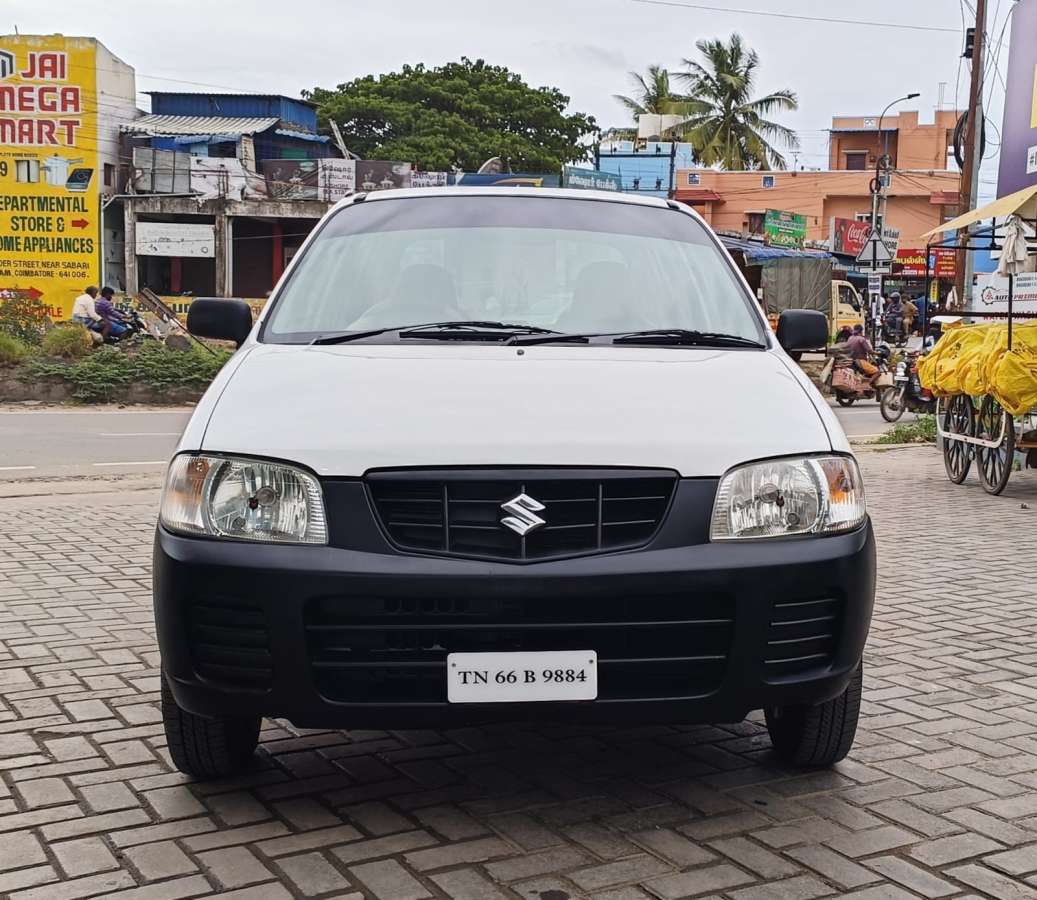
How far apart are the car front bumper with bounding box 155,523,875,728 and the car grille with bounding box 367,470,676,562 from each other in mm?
57

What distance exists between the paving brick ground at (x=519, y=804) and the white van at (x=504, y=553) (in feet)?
1.10

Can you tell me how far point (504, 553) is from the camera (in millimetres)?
3029

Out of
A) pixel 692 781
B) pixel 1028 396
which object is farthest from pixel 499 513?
pixel 1028 396

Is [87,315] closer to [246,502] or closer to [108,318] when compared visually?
[108,318]

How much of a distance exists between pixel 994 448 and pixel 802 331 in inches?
248

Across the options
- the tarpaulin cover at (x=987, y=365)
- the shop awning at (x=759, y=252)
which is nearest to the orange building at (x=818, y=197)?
the shop awning at (x=759, y=252)

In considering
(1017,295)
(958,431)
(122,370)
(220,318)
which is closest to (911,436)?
(1017,295)

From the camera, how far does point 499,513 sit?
305 cm

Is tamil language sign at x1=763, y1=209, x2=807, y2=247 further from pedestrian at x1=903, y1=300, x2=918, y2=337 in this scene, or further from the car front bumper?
the car front bumper

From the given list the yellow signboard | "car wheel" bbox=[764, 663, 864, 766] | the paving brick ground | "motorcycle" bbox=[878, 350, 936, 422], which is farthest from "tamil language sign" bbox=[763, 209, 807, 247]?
"car wheel" bbox=[764, 663, 864, 766]

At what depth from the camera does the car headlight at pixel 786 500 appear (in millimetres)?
3141

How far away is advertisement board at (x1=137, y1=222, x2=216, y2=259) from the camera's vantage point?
41812mm

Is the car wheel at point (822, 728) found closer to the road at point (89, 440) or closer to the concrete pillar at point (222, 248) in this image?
the road at point (89, 440)

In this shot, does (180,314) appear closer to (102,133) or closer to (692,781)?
(102,133)
